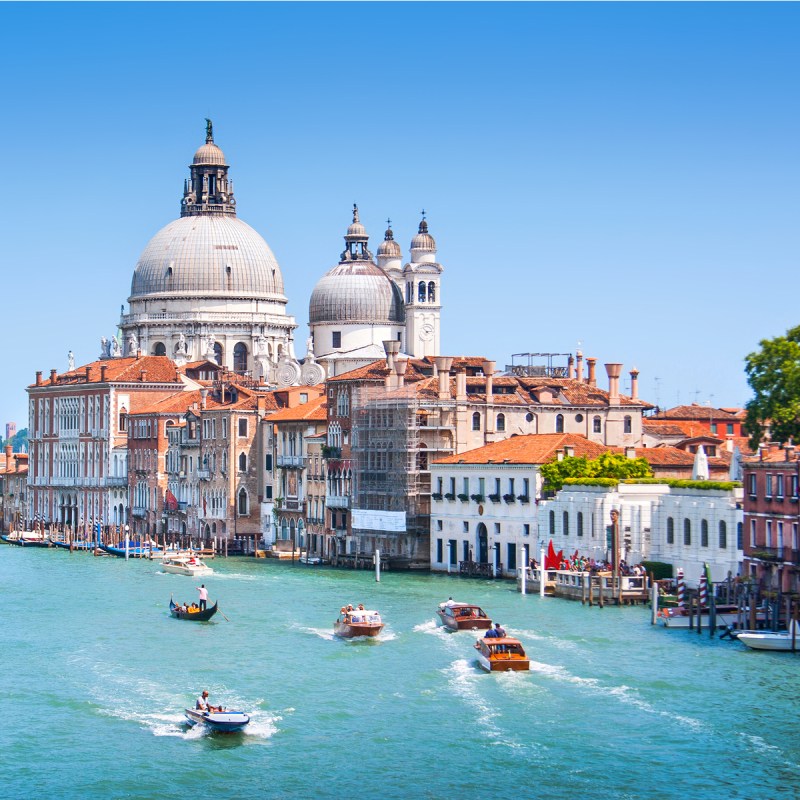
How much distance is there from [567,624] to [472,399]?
856 inches

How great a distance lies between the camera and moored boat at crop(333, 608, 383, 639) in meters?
45.5

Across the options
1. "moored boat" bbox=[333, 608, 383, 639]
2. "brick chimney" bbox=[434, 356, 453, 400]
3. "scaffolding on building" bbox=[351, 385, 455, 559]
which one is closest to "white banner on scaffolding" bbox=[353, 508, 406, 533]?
"scaffolding on building" bbox=[351, 385, 455, 559]

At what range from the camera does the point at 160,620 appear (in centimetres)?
5078

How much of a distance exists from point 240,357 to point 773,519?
207 ft

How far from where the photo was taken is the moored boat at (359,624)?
45469 mm

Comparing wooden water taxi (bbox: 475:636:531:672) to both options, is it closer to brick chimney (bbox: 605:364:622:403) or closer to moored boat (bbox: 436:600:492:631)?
moored boat (bbox: 436:600:492:631)

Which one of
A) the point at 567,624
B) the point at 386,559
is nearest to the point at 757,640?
the point at 567,624

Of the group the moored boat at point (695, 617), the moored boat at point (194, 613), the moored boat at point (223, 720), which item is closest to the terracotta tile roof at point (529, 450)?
the moored boat at point (194, 613)

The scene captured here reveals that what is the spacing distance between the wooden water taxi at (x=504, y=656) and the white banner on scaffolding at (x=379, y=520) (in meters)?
26.7

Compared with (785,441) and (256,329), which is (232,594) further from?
(256,329)

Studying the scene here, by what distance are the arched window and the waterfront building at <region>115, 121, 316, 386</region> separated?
5 cm

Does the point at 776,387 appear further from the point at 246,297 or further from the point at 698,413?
the point at 246,297

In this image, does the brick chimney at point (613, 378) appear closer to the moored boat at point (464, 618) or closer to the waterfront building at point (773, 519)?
the waterfront building at point (773, 519)

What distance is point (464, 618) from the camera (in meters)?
46.0
